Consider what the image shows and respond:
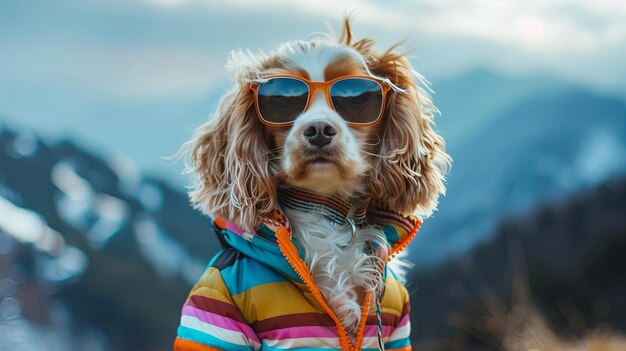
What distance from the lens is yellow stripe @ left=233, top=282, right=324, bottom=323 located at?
241cm

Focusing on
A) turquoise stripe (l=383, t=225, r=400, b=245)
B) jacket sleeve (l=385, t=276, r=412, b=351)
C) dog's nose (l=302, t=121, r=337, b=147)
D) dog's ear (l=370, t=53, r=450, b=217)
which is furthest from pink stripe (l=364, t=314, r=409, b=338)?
Answer: dog's nose (l=302, t=121, r=337, b=147)

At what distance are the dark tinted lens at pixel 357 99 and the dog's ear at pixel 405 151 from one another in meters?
0.12

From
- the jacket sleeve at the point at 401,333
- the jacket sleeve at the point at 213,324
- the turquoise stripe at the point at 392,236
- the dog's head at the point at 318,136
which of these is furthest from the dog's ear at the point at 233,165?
the jacket sleeve at the point at 401,333

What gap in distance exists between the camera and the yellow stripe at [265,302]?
241 centimetres

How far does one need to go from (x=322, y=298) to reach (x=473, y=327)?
248 centimetres

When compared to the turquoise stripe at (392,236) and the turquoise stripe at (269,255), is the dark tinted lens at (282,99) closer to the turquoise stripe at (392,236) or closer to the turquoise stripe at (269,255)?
the turquoise stripe at (269,255)

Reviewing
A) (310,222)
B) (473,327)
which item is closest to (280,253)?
(310,222)

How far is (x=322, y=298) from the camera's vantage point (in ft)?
8.09

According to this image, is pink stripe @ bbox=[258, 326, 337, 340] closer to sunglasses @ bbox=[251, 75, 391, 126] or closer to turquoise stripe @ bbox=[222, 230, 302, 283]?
turquoise stripe @ bbox=[222, 230, 302, 283]

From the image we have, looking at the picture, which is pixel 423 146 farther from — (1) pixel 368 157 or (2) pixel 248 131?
(2) pixel 248 131

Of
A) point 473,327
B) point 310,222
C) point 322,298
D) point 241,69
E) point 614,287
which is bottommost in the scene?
point 614,287

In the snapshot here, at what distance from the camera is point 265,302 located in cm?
241

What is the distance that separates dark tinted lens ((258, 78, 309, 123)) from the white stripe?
70 cm

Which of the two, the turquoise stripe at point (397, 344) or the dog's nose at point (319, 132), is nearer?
the dog's nose at point (319, 132)
